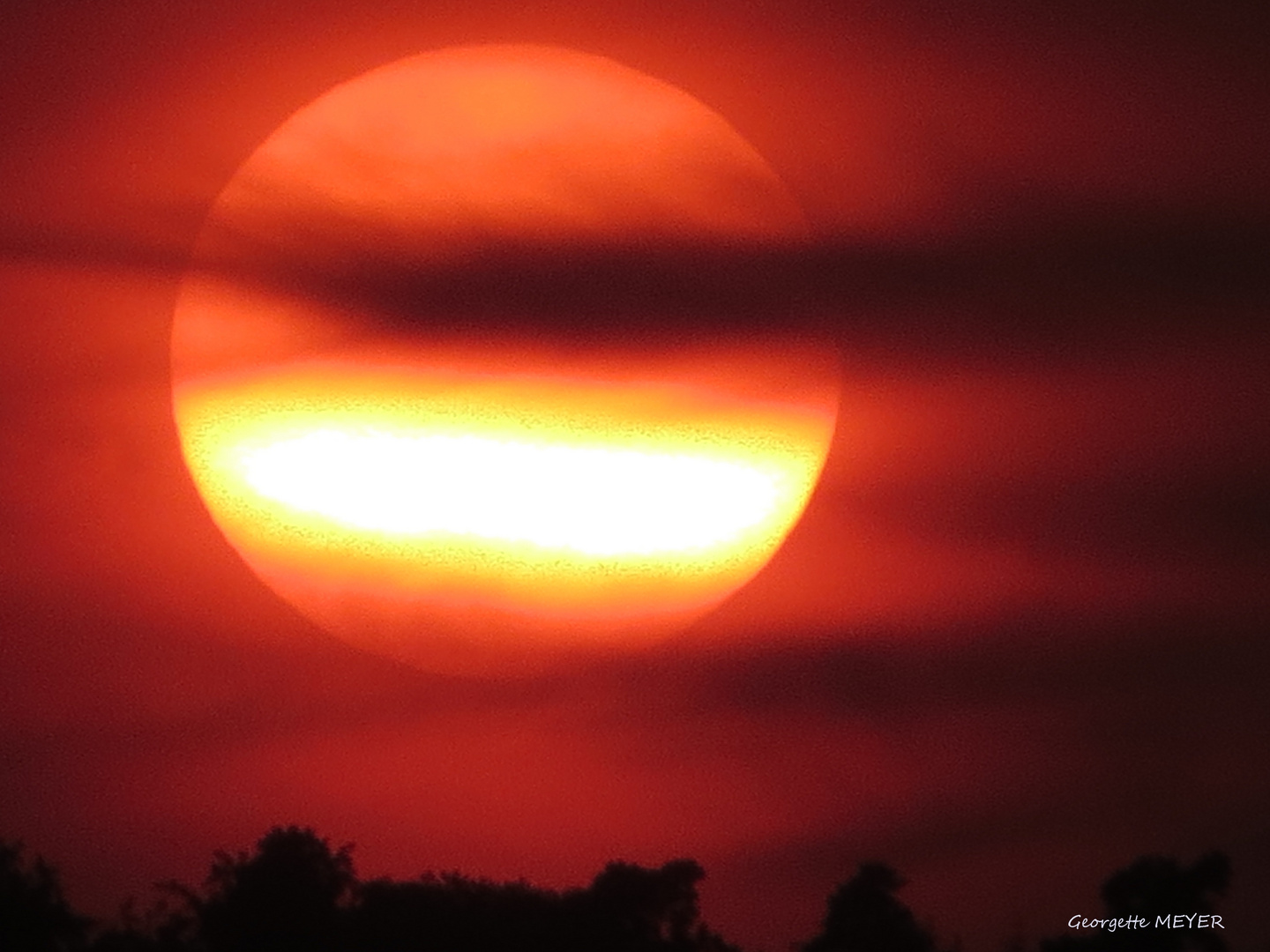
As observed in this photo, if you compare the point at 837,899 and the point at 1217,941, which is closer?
the point at 1217,941

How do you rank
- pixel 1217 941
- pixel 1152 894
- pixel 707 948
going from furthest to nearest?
pixel 707 948 < pixel 1152 894 < pixel 1217 941

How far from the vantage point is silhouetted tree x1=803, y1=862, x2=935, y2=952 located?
302 ft

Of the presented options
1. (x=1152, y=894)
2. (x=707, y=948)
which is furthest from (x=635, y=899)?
(x=1152, y=894)

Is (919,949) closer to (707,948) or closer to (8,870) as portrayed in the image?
(707,948)

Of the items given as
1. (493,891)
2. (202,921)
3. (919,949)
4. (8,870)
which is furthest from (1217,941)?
(8,870)

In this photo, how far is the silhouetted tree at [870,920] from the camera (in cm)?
9212

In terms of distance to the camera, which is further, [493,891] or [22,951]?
[493,891]

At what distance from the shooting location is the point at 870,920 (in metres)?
92.4

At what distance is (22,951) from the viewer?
281ft

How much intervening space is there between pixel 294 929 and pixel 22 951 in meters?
7.60

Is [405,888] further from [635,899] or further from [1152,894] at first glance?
[1152,894]

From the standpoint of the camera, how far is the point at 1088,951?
8625 cm

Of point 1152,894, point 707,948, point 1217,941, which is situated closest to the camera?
point 1217,941

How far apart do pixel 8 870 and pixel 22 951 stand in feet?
12.0
